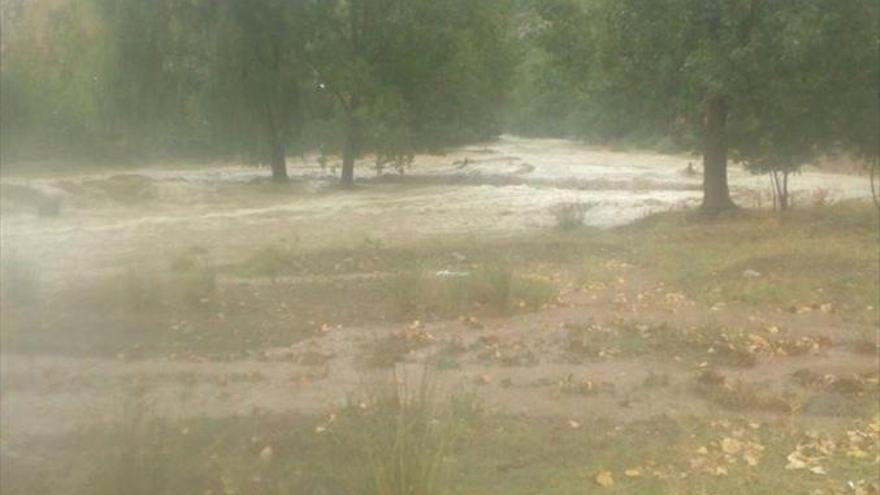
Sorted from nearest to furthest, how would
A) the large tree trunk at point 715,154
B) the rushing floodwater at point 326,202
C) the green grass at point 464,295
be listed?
the green grass at point 464,295 < the rushing floodwater at point 326,202 < the large tree trunk at point 715,154

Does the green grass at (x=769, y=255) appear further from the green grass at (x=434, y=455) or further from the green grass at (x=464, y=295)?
the green grass at (x=434, y=455)

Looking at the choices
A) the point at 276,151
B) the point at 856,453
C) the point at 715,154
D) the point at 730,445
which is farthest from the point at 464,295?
the point at 276,151

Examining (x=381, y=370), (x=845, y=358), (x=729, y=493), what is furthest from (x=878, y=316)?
(x=729, y=493)

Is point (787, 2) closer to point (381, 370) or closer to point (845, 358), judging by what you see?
point (845, 358)

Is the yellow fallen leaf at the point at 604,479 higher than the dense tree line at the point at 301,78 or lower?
lower

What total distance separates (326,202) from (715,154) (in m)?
10.7

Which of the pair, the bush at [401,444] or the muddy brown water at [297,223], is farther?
the muddy brown water at [297,223]

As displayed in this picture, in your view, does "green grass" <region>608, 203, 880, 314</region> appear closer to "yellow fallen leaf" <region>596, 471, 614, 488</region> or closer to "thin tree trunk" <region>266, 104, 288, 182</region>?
"yellow fallen leaf" <region>596, 471, 614, 488</region>

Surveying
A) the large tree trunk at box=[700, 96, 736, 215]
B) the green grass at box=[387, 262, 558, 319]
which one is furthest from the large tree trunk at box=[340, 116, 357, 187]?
the green grass at box=[387, 262, 558, 319]

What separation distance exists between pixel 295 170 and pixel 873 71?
70.7ft

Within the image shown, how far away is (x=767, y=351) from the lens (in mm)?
12781

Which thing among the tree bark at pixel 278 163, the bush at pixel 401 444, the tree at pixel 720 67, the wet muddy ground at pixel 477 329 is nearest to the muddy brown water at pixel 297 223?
the wet muddy ground at pixel 477 329

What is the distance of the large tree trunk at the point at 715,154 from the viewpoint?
24844 millimetres

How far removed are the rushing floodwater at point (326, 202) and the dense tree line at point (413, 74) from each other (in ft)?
3.54
